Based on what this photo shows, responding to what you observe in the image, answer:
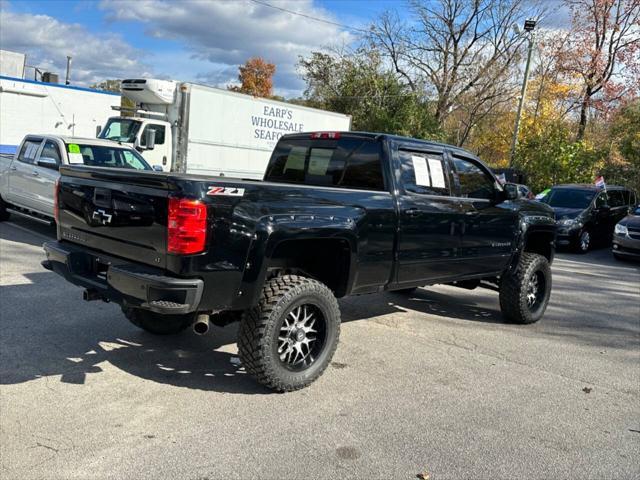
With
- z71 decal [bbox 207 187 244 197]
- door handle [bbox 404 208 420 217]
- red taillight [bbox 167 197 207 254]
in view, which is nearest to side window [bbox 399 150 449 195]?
door handle [bbox 404 208 420 217]

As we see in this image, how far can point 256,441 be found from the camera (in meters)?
3.55

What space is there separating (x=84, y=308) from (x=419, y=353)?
351cm

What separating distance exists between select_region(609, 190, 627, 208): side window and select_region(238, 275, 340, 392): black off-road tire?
14664 mm

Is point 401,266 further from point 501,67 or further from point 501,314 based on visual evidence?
point 501,67

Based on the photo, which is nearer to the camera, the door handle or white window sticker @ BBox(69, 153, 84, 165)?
the door handle

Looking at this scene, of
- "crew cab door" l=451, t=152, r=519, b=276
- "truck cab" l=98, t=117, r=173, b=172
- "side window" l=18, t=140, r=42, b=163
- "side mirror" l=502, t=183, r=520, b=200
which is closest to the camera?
"crew cab door" l=451, t=152, r=519, b=276

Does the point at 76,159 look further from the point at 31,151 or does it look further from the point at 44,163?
the point at 31,151

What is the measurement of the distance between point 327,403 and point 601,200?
14.2 metres

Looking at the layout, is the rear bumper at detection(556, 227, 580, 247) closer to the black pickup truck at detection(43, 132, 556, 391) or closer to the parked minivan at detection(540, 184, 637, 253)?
the parked minivan at detection(540, 184, 637, 253)

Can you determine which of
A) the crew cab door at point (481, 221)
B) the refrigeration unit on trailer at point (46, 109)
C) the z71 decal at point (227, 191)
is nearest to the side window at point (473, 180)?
the crew cab door at point (481, 221)

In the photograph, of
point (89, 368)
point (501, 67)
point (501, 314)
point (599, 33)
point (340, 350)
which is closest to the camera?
point (89, 368)

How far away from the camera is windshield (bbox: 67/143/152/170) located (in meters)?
10.1

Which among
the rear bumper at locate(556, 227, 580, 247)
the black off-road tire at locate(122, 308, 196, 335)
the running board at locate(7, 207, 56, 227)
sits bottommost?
the black off-road tire at locate(122, 308, 196, 335)

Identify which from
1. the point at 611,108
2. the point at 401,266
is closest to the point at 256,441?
the point at 401,266
